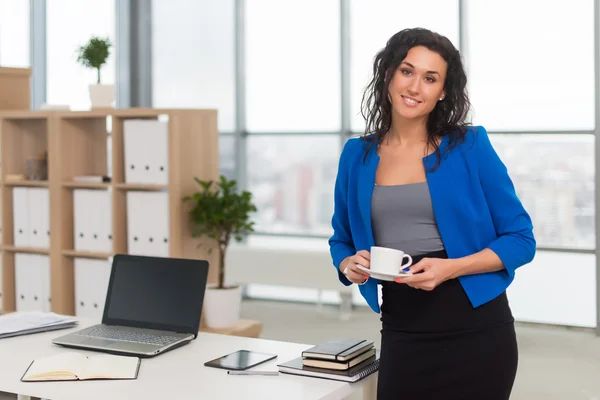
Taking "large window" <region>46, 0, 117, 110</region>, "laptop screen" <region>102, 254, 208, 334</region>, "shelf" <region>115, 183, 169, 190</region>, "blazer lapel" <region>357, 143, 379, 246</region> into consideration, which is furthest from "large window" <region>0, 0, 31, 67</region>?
"blazer lapel" <region>357, 143, 379, 246</region>

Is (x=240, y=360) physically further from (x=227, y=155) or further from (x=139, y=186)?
(x=227, y=155)

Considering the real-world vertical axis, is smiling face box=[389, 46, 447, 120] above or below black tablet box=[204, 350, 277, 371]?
above

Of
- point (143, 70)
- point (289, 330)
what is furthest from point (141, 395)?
point (143, 70)

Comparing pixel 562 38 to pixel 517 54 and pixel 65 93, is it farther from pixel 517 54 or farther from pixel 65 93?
pixel 65 93

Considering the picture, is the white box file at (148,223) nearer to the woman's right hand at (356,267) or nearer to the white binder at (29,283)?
the white binder at (29,283)

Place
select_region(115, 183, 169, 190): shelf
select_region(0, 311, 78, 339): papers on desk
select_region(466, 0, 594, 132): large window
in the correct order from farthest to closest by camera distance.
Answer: select_region(466, 0, 594, 132): large window < select_region(115, 183, 169, 190): shelf < select_region(0, 311, 78, 339): papers on desk

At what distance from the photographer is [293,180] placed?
711 centimetres

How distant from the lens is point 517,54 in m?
6.18

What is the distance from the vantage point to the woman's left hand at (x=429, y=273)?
2113 millimetres

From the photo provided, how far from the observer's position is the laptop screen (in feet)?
9.27

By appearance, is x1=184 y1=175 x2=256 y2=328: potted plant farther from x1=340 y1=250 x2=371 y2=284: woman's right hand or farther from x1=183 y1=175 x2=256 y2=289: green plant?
x1=340 y1=250 x2=371 y2=284: woman's right hand

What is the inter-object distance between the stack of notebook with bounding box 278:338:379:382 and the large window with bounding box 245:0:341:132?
4500 mm

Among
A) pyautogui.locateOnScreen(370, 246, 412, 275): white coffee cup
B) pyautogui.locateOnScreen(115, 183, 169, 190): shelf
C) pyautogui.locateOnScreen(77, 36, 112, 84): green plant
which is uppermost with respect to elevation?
pyautogui.locateOnScreen(77, 36, 112, 84): green plant

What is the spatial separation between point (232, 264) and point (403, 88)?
497cm
